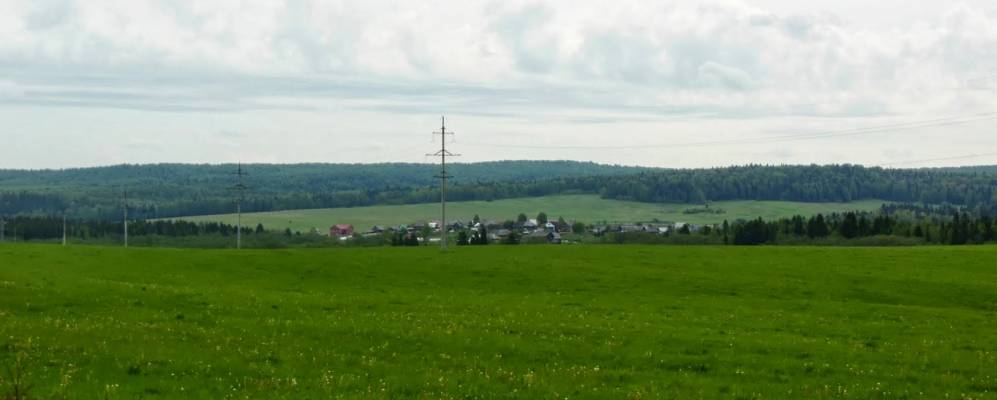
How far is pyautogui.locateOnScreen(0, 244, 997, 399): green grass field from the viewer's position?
19.4 m

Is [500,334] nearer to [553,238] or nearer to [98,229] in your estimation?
[553,238]

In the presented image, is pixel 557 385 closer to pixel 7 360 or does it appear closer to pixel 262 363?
pixel 262 363

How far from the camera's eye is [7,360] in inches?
779

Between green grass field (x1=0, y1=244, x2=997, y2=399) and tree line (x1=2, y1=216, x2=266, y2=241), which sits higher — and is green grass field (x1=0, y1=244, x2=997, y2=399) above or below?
above

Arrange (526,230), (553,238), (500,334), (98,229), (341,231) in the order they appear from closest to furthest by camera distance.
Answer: (500,334)
(553,238)
(526,230)
(98,229)
(341,231)

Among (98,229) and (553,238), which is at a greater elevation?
(98,229)

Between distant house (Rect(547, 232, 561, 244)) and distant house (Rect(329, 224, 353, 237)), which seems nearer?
distant house (Rect(547, 232, 561, 244))

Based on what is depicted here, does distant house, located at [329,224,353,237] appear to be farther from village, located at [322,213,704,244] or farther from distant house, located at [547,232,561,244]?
distant house, located at [547,232,561,244]

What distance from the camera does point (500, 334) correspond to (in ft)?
87.9

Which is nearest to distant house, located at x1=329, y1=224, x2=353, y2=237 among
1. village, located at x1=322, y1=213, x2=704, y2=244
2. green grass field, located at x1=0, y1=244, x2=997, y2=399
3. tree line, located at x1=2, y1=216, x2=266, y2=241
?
village, located at x1=322, y1=213, x2=704, y2=244

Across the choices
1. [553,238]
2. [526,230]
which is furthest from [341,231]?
[553,238]

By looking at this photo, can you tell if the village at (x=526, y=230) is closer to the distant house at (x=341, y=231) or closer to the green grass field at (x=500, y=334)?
the distant house at (x=341, y=231)

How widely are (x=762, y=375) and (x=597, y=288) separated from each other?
26666mm

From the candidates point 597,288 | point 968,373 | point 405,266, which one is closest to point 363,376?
point 968,373
